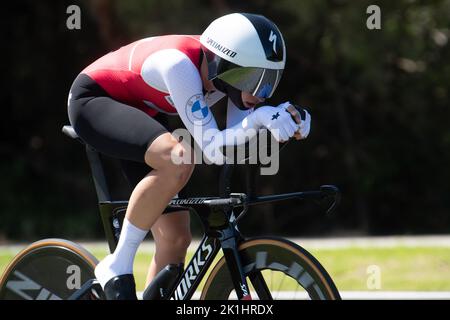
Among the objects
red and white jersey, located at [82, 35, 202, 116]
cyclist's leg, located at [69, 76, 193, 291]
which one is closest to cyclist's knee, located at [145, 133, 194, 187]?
cyclist's leg, located at [69, 76, 193, 291]

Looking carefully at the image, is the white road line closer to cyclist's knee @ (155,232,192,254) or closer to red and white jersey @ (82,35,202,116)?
cyclist's knee @ (155,232,192,254)

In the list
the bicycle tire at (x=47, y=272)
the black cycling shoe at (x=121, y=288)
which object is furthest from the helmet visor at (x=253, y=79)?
the bicycle tire at (x=47, y=272)

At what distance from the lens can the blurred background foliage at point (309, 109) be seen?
10.1m

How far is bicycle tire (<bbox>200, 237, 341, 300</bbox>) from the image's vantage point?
10.9ft

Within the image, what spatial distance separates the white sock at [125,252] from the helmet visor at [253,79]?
2.18 ft

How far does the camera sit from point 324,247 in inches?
316

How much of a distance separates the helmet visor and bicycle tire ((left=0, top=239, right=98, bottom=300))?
3.49ft

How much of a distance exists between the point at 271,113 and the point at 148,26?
6.78 m

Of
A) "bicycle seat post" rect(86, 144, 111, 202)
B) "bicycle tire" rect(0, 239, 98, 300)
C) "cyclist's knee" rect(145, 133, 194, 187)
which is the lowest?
"bicycle tire" rect(0, 239, 98, 300)

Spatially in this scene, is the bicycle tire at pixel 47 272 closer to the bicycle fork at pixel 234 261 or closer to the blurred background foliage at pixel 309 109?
the bicycle fork at pixel 234 261

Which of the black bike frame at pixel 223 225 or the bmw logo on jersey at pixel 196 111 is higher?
the bmw logo on jersey at pixel 196 111

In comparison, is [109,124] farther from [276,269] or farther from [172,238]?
[276,269]
